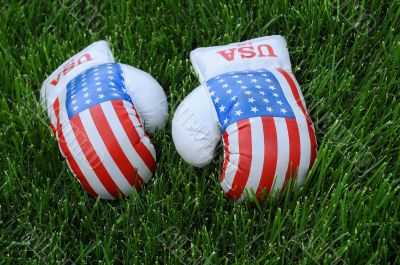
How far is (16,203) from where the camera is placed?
2.42m

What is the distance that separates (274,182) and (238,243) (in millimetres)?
253

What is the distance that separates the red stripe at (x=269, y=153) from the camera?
2.17 metres

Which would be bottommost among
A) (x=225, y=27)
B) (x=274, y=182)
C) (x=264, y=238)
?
(x=264, y=238)

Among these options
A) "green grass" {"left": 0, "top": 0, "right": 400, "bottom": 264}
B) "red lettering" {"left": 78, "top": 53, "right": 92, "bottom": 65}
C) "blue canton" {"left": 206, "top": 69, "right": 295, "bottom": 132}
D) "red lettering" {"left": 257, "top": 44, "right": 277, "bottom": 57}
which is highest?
"red lettering" {"left": 78, "top": 53, "right": 92, "bottom": 65}

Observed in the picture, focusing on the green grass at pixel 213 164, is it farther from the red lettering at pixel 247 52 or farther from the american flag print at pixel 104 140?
the red lettering at pixel 247 52

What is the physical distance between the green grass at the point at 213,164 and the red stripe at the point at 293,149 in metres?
0.08

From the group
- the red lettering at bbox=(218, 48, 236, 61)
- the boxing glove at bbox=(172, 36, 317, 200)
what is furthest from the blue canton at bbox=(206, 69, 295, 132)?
the red lettering at bbox=(218, 48, 236, 61)

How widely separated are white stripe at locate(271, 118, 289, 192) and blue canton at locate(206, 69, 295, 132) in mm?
40

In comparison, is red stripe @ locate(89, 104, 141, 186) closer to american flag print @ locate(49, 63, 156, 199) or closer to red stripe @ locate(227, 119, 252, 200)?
american flag print @ locate(49, 63, 156, 199)

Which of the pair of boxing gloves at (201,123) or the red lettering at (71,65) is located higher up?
the red lettering at (71,65)

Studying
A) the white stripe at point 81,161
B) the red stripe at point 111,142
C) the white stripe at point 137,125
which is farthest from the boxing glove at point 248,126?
the white stripe at point 81,161

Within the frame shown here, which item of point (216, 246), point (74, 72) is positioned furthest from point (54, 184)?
point (216, 246)

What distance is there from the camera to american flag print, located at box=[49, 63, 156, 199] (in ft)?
7.50

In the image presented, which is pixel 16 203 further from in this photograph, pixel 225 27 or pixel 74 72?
pixel 225 27
